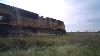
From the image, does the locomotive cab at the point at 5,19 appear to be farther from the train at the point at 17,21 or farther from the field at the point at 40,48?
the field at the point at 40,48

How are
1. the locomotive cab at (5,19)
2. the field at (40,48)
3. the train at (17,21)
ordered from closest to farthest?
the field at (40,48) → the train at (17,21) → the locomotive cab at (5,19)

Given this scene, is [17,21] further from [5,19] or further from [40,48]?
[40,48]

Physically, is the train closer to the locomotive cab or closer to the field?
the locomotive cab

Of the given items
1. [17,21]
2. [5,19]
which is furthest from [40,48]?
[17,21]

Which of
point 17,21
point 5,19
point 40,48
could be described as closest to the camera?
point 40,48

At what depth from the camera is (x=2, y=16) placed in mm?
16078

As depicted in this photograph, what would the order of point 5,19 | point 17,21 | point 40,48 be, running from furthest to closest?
point 17,21, point 5,19, point 40,48

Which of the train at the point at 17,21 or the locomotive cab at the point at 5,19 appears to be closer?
the train at the point at 17,21

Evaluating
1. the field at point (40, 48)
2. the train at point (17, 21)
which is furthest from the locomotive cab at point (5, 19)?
the field at point (40, 48)

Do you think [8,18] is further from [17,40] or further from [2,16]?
[17,40]

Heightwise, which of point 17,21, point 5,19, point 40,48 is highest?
point 5,19

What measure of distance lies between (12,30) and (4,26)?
1.00 meters

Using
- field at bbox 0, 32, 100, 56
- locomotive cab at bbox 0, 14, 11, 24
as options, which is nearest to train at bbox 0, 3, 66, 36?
locomotive cab at bbox 0, 14, 11, 24

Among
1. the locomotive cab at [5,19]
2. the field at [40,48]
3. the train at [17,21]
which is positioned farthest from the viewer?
the locomotive cab at [5,19]
